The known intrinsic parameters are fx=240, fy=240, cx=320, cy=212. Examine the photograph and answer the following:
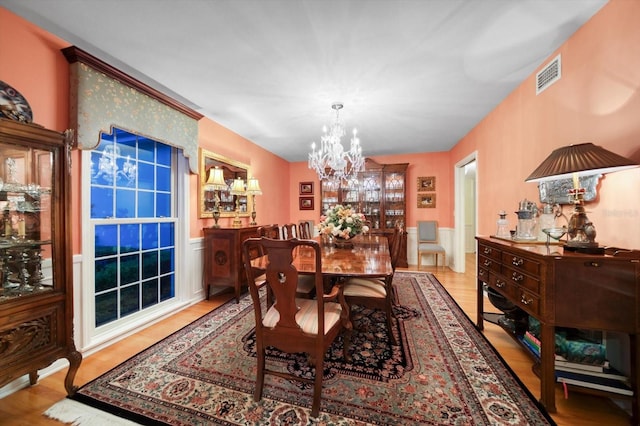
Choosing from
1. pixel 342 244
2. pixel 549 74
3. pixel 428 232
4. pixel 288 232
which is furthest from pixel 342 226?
pixel 428 232

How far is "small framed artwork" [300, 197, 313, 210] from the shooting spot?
19.5ft

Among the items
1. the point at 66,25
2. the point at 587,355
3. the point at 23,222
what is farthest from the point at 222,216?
the point at 587,355

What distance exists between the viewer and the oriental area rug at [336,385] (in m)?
1.36

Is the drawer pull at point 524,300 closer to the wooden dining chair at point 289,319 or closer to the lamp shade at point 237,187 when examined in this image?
the wooden dining chair at point 289,319

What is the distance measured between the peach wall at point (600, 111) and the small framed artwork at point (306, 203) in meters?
4.10

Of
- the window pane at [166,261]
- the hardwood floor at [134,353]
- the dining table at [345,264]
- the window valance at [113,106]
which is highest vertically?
the window valance at [113,106]

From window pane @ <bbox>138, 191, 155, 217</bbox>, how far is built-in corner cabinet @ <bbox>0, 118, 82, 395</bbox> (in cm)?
121

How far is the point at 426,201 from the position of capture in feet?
17.3

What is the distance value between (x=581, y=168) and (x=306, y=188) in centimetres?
499

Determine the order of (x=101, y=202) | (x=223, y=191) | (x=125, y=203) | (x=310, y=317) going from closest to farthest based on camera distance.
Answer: (x=310, y=317)
(x=101, y=202)
(x=125, y=203)
(x=223, y=191)

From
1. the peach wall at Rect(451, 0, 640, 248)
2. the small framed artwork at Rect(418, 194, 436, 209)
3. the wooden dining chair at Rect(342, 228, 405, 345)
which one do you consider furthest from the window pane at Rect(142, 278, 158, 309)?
the small framed artwork at Rect(418, 194, 436, 209)

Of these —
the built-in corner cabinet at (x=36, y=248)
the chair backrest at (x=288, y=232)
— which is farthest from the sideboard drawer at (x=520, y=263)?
the built-in corner cabinet at (x=36, y=248)

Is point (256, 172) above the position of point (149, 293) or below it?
above

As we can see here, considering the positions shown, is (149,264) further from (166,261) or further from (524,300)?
(524,300)
